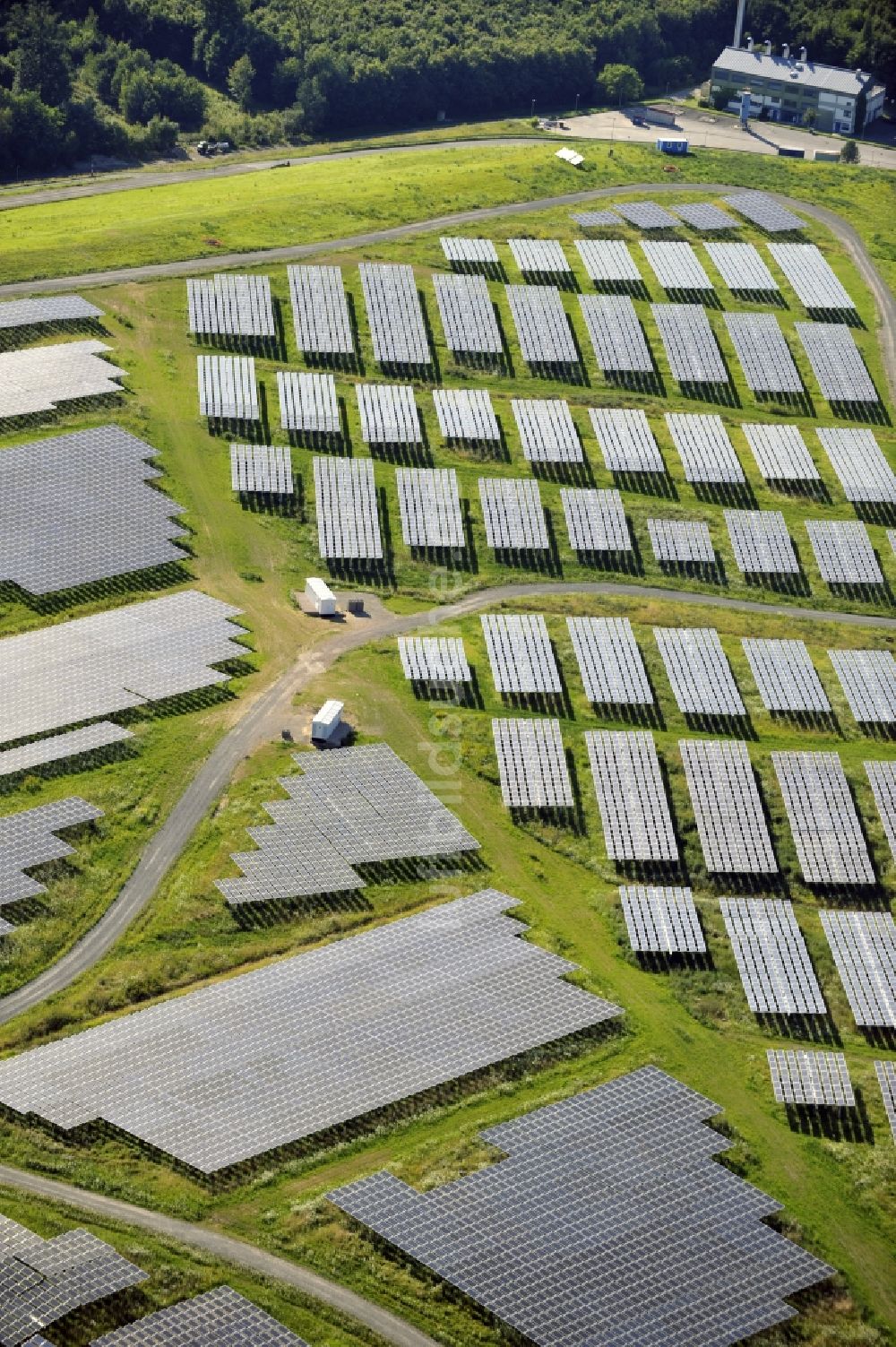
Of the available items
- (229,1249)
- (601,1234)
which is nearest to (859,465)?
(601,1234)

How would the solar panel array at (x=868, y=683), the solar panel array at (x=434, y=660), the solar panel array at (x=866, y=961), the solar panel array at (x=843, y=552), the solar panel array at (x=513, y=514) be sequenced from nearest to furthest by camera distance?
1. the solar panel array at (x=866, y=961)
2. the solar panel array at (x=434, y=660)
3. the solar panel array at (x=868, y=683)
4. the solar panel array at (x=513, y=514)
5. the solar panel array at (x=843, y=552)

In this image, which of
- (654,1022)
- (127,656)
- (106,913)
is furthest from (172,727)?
(654,1022)

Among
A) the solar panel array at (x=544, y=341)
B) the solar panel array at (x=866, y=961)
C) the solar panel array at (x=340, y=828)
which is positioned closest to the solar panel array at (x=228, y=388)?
the solar panel array at (x=544, y=341)

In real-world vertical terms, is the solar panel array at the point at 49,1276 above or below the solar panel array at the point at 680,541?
below

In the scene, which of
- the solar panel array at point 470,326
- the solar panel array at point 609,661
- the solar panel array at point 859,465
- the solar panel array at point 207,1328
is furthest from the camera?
the solar panel array at point 470,326

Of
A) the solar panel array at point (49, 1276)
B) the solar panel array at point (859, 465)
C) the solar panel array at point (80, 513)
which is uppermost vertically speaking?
the solar panel array at point (859, 465)

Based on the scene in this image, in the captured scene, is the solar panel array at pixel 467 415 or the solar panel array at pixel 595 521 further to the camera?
the solar panel array at pixel 467 415

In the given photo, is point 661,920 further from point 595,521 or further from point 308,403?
point 308,403

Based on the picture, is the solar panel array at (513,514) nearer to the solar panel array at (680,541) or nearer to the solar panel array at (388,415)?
the solar panel array at (388,415)
